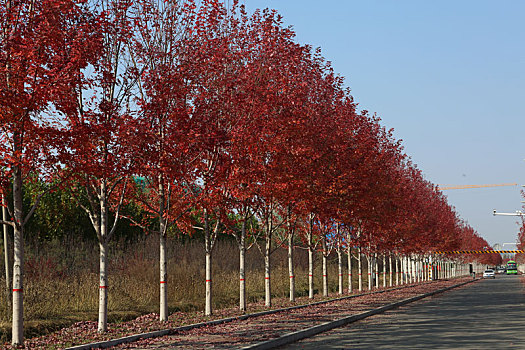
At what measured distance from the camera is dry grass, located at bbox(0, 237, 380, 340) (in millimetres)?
21322

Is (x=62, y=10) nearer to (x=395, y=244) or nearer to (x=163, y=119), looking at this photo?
(x=163, y=119)

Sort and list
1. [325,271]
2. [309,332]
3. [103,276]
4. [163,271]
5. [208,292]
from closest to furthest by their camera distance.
→ [103,276], [309,332], [163,271], [208,292], [325,271]

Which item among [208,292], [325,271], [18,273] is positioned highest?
[18,273]

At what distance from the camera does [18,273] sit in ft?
47.8

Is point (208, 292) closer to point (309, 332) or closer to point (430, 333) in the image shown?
point (309, 332)

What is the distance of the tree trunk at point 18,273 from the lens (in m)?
14.3

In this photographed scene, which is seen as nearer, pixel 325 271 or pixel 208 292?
pixel 208 292

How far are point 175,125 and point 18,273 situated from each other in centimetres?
682

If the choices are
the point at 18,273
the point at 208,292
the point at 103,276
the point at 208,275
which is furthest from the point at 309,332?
the point at 18,273

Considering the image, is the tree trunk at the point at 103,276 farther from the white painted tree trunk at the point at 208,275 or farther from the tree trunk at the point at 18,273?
the white painted tree trunk at the point at 208,275

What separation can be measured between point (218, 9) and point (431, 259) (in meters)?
79.6

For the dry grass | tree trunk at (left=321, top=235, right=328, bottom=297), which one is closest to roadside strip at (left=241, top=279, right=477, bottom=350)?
the dry grass

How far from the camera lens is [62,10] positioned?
613 inches

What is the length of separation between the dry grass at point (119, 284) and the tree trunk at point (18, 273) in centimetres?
325
